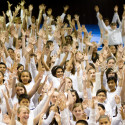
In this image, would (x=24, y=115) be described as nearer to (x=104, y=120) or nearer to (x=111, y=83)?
(x=104, y=120)

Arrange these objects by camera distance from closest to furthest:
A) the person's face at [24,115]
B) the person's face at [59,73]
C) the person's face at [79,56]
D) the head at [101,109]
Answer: the person's face at [24,115], the head at [101,109], the person's face at [59,73], the person's face at [79,56]

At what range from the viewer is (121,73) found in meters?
5.14

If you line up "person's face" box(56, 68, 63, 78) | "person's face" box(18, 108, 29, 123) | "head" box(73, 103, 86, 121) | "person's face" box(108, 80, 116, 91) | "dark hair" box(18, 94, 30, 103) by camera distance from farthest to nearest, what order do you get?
"person's face" box(56, 68, 63, 78)
"person's face" box(108, 80, 116, 91)
"dark hair" box(18, 94, 30, 103)
"head" box(73, 103, 86, 121)
"person's face" box(18, 108, 29, 123)

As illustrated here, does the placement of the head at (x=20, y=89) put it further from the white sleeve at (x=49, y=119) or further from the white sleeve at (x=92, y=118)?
the white sleeve at (x=92, y=118)

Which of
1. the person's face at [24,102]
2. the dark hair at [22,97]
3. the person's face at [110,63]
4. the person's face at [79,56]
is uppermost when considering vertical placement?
the person's face at [79,56]

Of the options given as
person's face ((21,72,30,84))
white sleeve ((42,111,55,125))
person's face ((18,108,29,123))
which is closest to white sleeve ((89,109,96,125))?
white sleeve ((42,111,55,125))

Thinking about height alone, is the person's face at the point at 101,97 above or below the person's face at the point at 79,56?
below

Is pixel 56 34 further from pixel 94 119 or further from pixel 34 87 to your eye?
pixel 94 119

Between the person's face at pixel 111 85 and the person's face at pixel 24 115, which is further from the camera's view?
the person's face at pixel 111 85

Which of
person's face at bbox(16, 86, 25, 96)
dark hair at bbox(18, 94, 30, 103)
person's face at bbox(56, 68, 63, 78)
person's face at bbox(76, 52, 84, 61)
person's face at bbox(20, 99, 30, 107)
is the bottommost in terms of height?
person's face at bbox(20, 99, 30, 107)

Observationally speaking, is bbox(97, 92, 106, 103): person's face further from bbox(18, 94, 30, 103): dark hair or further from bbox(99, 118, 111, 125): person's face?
bbox(18, 94, 30, 103): dark hair

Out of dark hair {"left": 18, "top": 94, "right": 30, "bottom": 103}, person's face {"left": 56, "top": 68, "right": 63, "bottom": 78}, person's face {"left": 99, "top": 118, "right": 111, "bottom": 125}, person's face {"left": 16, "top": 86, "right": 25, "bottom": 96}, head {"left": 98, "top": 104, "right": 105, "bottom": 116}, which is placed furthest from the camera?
person's face {"left": 56, "top": 68, "right": 63, "bottom": 78}

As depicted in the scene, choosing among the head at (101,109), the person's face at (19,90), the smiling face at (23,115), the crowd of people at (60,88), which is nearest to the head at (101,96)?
the crowd of people at (60,88)

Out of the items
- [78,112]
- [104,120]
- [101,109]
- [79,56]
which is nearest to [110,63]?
[79,56]
